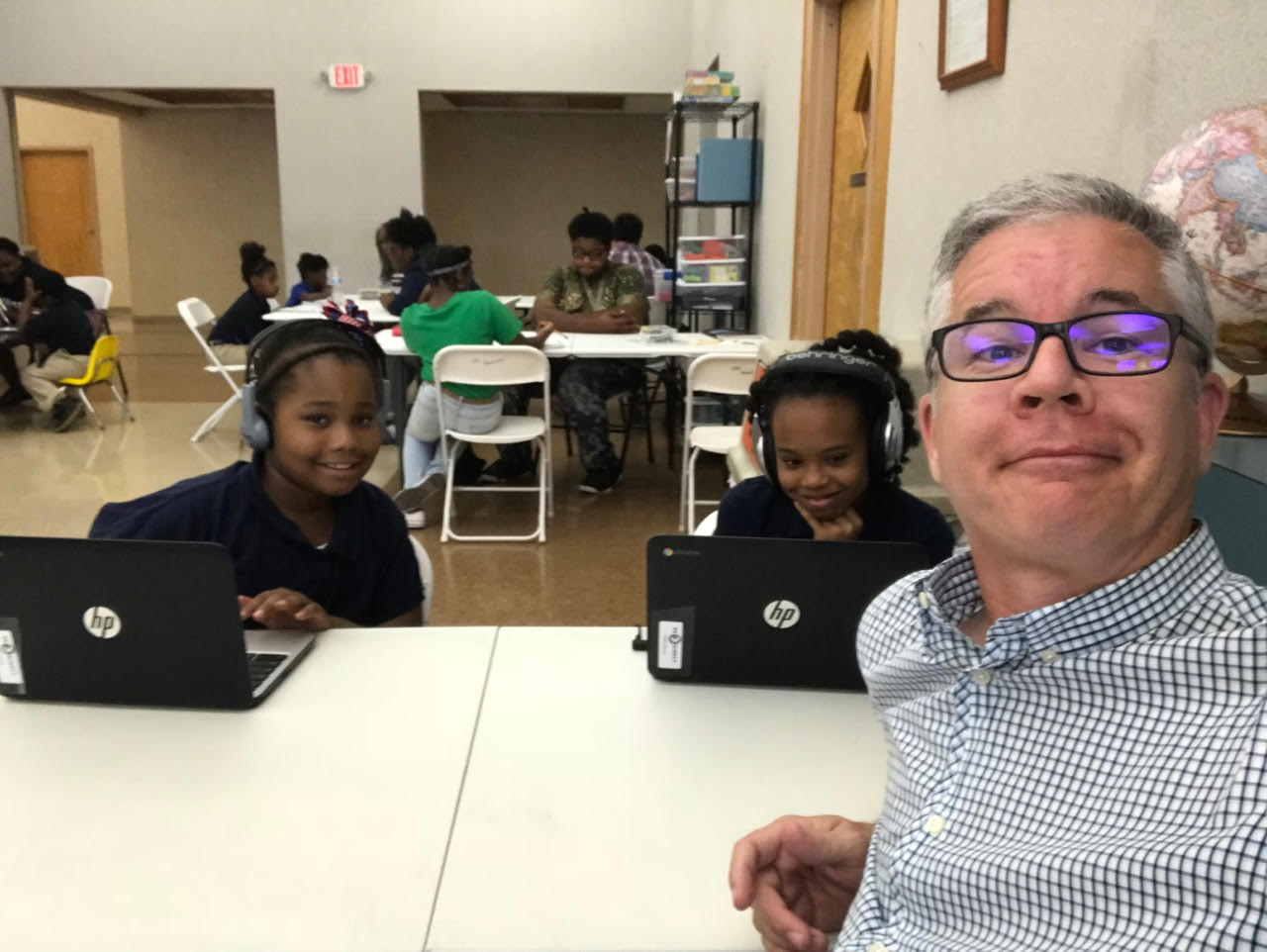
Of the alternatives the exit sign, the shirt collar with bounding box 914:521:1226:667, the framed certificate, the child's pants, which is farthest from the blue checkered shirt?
the exit sign

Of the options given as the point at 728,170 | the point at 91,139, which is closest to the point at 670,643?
the point at 728,170

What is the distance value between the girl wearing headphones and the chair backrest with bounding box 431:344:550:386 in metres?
2.53

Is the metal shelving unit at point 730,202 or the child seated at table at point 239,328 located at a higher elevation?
the metal shelving unit at point 730,202

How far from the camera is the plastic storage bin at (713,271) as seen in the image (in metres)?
6.42

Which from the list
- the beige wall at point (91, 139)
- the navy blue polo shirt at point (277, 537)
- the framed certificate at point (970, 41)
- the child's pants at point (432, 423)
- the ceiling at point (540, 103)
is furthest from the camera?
the beige wall at point (91, 139)

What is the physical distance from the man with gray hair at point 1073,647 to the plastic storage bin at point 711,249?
5571mm

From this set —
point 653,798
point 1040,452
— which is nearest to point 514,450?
point 653,798

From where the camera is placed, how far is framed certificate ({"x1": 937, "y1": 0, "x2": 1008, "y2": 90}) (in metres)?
2.63

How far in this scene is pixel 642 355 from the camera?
511 cm

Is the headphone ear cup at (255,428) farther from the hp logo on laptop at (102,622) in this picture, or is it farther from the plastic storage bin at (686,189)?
the plastic storage bin at (686,189)

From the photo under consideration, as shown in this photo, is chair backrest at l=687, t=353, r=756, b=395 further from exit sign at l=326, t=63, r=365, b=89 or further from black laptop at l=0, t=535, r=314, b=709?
exit sign at l=326, t=63, r=365, b=89

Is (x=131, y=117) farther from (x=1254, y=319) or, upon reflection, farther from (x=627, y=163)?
(x=1254, y=319)

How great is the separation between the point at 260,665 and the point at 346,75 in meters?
8.89

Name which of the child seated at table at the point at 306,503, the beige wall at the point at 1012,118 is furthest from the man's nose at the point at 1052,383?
the child seated at table at the point at 306,503
